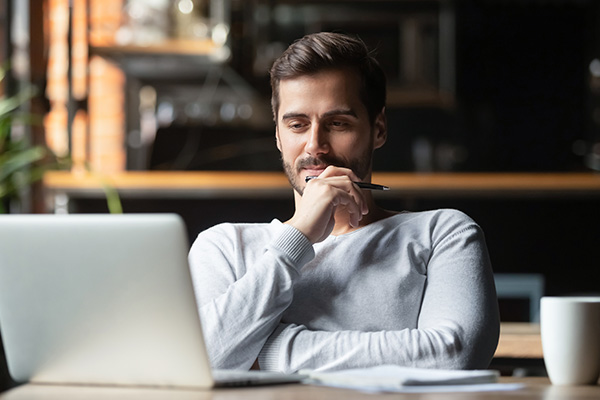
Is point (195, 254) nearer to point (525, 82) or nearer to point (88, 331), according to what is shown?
point (88, 331)

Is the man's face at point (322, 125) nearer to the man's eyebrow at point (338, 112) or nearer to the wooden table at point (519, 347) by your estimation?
the man's eyebrow at point (338, 112)

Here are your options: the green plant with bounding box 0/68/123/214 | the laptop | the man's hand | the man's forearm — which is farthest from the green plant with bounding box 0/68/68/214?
the laptop

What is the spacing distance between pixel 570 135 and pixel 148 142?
7.25 feet

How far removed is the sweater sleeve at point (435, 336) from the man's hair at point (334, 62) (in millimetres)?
340

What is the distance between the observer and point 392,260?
149 cm

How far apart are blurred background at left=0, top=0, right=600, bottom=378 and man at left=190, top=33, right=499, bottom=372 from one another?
179 cm

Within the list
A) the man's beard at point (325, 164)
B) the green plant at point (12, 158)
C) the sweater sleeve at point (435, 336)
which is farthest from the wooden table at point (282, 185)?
the sweater sleeve at point (435, 336)

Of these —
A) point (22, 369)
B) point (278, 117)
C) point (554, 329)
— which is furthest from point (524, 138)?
point (22, 369)

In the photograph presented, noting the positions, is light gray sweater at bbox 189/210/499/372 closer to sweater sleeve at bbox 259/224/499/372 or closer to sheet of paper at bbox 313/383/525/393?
sweater sleeve at bbox 259/224/499/372

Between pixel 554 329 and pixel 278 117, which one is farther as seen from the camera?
pixel 278 117

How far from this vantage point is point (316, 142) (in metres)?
1.54

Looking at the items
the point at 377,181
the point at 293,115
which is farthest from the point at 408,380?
the point at 377,181

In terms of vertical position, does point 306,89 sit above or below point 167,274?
above

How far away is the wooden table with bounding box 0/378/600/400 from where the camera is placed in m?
0.95
